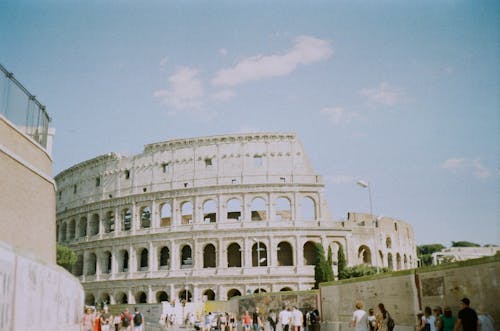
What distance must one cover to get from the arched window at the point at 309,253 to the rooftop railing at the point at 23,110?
106 feet

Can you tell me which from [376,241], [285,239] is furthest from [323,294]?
[376,241]

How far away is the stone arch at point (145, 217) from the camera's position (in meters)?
49.8

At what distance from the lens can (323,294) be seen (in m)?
20.2

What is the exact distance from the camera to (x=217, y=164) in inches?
1858

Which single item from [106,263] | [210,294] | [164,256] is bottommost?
[210,294]

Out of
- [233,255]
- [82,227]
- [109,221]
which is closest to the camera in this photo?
[233,255]

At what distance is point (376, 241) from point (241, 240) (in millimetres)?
12942

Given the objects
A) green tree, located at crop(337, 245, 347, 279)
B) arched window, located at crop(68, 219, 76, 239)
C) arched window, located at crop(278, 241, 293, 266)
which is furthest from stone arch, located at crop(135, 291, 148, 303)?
green tree, located at crop(337, 245, 347, 279)

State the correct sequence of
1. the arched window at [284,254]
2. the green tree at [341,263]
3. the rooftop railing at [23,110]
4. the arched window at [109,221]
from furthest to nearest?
1. the arched window at [109,221]
2. the arched window at [284,254]
3. the green tree at [341,263]
4. the rooftop railing at [23,110]

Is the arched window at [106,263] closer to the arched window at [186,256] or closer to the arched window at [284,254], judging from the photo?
the arched window at [186,256]

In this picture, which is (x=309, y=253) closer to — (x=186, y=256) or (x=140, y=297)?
(x=186, y=256)

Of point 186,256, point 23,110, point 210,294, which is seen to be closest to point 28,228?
point 23,110

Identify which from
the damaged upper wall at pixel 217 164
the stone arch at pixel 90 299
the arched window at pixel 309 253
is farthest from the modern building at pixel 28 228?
the stone arch at pixel 90 299

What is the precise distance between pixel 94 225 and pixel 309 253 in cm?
2286
